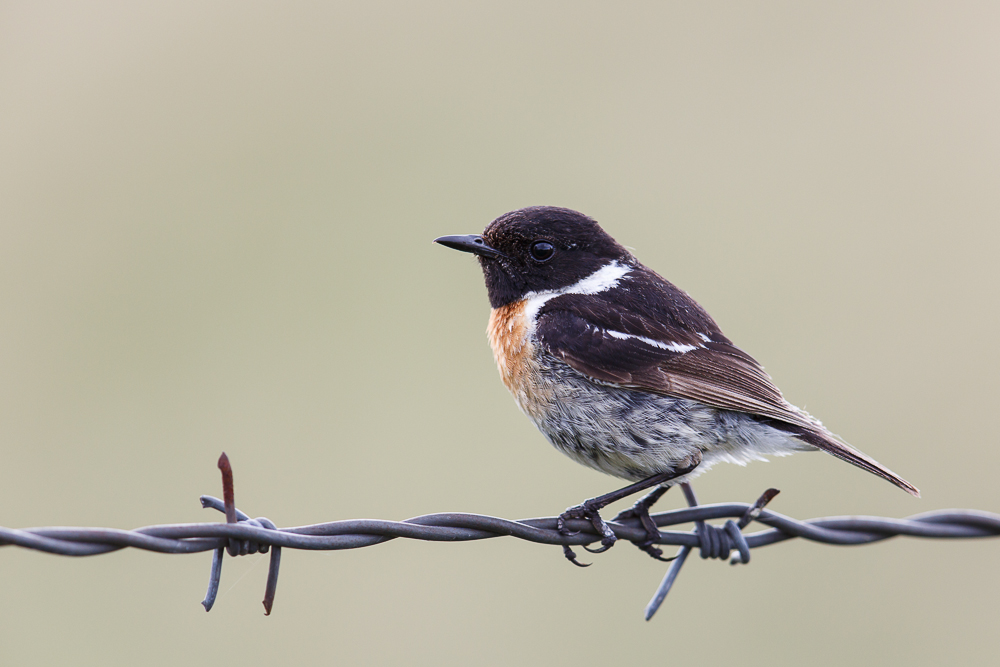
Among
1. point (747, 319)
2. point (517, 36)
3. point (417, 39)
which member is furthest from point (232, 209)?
point (747, 319)

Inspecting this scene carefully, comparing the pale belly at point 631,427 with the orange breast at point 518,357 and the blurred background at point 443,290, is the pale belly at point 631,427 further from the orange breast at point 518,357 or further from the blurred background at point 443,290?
the blurred background at point 443,290

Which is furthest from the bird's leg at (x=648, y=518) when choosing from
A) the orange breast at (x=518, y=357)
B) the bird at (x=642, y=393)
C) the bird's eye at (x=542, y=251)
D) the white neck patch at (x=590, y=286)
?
the bird's eye at (x=542, y=251)

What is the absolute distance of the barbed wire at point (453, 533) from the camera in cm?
230

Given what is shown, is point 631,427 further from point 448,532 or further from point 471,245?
point 471,245

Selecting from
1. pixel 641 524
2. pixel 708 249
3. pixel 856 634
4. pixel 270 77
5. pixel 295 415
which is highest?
pixel 270 77

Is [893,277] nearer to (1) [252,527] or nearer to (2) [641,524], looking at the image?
(2) [641,524]

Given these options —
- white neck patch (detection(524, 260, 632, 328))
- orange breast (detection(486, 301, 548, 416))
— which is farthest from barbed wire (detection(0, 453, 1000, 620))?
white neck patch (detection(524, 260, 632, 328))

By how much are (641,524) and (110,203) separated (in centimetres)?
676

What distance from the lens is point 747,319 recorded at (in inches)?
281

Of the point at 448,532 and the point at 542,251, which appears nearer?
the point at 448,532

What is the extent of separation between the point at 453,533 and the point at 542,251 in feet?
6.43

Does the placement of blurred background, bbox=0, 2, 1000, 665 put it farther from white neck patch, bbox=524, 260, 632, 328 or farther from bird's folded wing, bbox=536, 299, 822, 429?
bird's folded wing, bbox=536, 299, 822, 429

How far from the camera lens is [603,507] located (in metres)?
3.36

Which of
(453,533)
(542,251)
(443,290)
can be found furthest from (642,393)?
(443,290)
